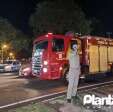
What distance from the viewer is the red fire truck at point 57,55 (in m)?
19.9

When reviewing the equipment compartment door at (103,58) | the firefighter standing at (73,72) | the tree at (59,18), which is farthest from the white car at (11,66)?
the firefighter standing at (73,72)

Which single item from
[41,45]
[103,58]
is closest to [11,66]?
[103,58]

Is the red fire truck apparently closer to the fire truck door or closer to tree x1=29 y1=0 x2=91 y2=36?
the fire truck door

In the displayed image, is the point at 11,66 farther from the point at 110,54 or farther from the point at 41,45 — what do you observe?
the point at 41,45

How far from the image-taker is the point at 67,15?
56000mm

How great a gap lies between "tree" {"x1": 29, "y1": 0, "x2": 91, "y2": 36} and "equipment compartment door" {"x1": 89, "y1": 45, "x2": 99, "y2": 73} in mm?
31419

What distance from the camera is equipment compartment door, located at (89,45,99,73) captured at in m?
22.3

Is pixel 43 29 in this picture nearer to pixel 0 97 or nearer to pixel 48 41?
pixel 48 41

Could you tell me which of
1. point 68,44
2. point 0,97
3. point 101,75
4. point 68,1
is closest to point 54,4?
point 68,1

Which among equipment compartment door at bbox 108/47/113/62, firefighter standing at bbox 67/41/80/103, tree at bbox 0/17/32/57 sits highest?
tree at bbox 0/17/32/57

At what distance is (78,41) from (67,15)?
34890 mm

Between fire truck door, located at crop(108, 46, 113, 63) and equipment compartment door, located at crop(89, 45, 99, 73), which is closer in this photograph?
equipment compartment door, located at crop(89, 45, 99, 73)

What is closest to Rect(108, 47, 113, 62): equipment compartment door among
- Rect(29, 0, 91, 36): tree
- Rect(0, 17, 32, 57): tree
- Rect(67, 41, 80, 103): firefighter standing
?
Rect(67, 41, 80, 103): firefighter standing

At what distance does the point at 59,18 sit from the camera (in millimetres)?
55875
